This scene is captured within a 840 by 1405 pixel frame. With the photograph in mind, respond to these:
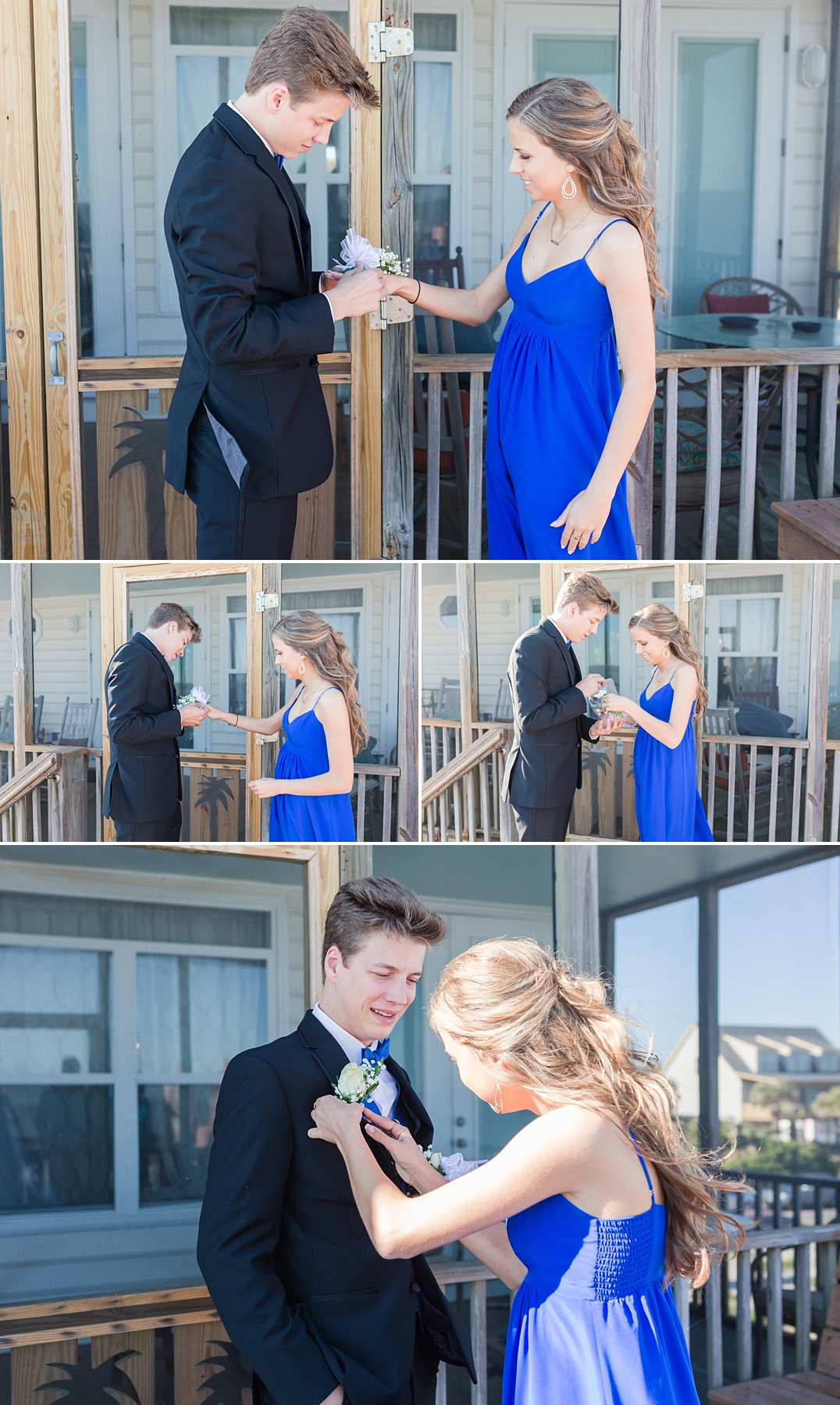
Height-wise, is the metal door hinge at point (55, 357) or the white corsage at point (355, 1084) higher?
the metal door hinge at point (55, 357)

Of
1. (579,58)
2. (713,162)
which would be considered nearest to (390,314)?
(579,58)

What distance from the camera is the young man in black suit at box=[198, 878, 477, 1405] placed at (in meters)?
2.00

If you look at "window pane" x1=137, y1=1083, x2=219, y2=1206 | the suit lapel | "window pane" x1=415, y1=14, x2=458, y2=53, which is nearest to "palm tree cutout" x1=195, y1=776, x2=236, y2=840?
"window pane" x1=137, y1=1083, x2=219, y2=1206

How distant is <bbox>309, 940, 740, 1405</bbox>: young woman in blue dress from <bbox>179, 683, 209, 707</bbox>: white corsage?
98cm

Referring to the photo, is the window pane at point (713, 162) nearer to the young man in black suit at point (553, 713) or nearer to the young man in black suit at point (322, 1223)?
the young man in black suit at point (553, 713)

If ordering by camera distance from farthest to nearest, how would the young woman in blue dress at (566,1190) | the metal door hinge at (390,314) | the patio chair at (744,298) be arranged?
1. the patio chair at (744,298)
2. the metal door hinge at (390,314)
3. the young woman in blue dress at (566,1190)

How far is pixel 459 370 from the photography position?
402cm

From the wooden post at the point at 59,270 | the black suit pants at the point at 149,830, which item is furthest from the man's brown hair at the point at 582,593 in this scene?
the wooden post at the point at 59,270

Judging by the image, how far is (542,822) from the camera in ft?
9.44

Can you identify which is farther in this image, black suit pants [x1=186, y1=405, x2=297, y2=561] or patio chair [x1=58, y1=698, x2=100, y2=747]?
black suit pants [x1=186, y1=405, x2=297, y2=561]

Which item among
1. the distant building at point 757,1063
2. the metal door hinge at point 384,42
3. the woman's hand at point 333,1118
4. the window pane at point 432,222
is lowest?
the distant building at point 757,1063

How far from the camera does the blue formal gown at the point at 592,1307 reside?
75.9 inches

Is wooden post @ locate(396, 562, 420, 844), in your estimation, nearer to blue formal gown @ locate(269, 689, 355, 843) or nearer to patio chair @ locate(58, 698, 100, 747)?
blue formal gown @ locate(269, 689, 355, 843)

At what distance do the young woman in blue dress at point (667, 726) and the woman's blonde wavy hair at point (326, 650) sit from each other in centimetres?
61
